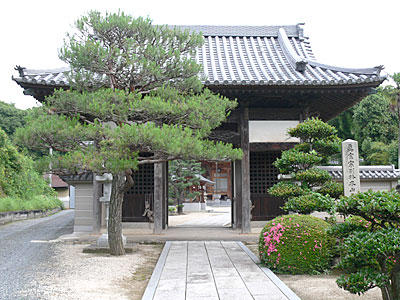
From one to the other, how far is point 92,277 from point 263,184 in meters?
7.67

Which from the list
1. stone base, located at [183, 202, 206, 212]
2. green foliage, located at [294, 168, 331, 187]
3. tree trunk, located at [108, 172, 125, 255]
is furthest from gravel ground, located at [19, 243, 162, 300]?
stone base, located at [183, 202, 206, 212]

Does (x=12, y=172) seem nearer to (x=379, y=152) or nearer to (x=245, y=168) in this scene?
(x=245, y=168)

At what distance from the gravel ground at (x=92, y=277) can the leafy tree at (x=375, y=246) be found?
295 centimetres

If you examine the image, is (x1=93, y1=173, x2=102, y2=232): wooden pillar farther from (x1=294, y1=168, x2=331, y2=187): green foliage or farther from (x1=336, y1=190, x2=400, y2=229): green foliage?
(x1=336, y1=190, x2=400, y2=229): green foliage

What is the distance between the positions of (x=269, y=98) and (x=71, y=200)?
27.2 meters

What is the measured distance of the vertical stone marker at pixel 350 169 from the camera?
815cm

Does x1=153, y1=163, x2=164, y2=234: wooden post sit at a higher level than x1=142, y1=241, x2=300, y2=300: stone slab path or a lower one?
higher

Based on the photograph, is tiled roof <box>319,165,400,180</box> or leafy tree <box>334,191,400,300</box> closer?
leafy tree <box>334,191,400,300</box>

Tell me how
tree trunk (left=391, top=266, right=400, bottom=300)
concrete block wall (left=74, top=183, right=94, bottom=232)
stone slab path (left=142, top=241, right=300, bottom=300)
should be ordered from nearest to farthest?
tree trunk (left=391, top=266, right=400, bottom=300) < stone slab path (left=142, top=241, right=300, bottom=300) < concrete block wall (left=74, top=183, right=94, bottom=232)

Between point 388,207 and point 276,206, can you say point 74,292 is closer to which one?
point 388,207

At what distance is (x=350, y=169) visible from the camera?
8.26 metres

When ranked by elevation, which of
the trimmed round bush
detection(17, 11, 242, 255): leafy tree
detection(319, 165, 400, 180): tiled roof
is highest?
detection(17, 11, 242, 255): leafy tree

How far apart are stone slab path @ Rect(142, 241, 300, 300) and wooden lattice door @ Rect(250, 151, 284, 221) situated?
12.2ft

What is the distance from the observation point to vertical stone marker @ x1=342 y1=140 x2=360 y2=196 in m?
8.15
